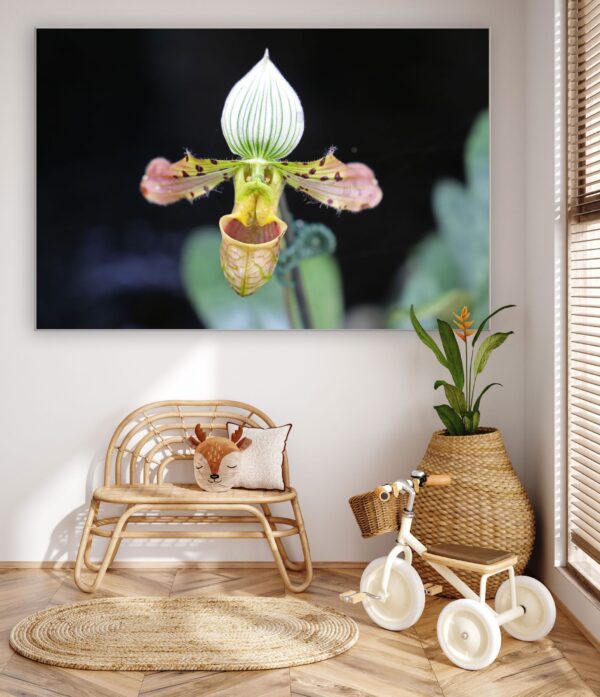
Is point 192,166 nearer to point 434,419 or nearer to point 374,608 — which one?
point 434,419

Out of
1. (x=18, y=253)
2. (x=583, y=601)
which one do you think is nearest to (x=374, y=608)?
(x=583, y=601)

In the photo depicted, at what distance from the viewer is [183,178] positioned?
143 inches

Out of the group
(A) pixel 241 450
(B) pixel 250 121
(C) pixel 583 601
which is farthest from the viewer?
(B) pixel 250 121

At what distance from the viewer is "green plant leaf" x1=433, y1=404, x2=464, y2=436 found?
11.1 feet

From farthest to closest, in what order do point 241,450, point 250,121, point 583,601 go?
point 250,121
point 241,450
point 583,601

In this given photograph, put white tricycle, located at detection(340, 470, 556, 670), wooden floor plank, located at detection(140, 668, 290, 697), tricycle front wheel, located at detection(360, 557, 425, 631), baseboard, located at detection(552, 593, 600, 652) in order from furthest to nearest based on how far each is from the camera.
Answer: tricycle front wheel, located at detection(360, 557, 425, 631)
baseboard, located at detection(552, 593, 600, 652)
white tricycle, located at detection(340, 470, 556, 670)
wooden floor plank, located at detection(140, 668, 290, 697)

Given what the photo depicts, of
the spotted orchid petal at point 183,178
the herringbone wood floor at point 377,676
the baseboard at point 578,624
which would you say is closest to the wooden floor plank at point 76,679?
the herringbone wood floor at point 377,676

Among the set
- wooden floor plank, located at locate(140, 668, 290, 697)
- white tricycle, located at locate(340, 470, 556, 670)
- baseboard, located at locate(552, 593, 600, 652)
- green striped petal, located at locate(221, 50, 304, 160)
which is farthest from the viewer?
green striped petal, located at locate(221, 50, 304, 160)

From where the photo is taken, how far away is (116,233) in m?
3.63

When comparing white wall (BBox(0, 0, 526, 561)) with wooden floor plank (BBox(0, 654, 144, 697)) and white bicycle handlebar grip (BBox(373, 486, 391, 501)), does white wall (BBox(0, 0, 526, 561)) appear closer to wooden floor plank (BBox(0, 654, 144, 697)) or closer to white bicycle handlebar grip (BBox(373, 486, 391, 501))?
white bicycle handlebar grip (BBox(373, 486, 391, 501))

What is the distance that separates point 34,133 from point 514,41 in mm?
2064

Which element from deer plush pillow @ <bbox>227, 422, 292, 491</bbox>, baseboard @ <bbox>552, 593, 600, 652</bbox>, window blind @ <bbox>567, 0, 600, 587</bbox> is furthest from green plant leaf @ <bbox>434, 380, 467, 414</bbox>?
baseboard @ <bbox>552, 593, 600, 652</bbox>

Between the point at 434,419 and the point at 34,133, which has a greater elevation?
the point at 34,133

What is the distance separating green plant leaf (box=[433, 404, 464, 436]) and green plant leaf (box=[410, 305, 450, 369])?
17cm
